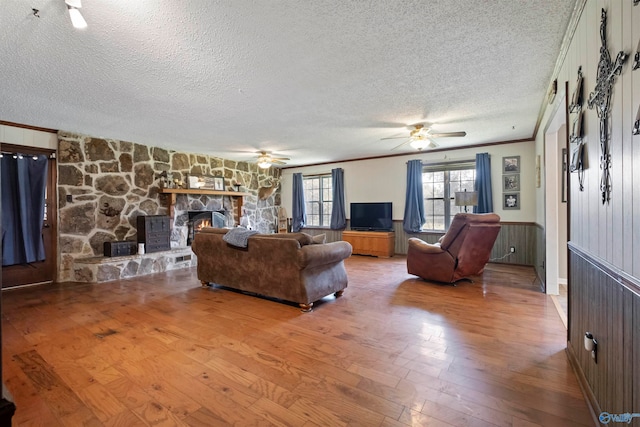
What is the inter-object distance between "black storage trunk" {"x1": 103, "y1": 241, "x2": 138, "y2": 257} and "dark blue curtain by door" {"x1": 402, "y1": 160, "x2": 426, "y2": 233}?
17.9 feet

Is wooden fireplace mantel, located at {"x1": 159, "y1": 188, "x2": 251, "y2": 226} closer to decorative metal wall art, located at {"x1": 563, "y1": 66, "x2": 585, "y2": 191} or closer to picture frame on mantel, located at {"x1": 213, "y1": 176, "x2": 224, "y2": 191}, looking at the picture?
picture frame on mantel, located at {"x1": 213, "y1": 176, "x2": 224, "y2": 191}

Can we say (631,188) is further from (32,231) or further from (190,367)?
(32,231)

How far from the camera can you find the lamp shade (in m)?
5.26

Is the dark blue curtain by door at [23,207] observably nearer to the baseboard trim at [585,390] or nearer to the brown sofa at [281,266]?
the brown sofa at [281,266]

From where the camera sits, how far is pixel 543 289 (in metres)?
3.89

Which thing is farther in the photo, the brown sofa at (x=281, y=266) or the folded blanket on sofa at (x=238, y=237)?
the folded blanket on sofa at (x=238, y=237)

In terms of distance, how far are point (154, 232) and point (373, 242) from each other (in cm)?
443

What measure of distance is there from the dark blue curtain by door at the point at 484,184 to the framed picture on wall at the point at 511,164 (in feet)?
0.85

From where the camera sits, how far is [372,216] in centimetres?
725

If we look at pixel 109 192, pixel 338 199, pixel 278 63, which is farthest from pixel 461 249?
pixel 109 192

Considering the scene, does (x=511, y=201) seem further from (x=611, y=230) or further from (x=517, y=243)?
(x=611, y=230)

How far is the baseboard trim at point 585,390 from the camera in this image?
1.65 metres

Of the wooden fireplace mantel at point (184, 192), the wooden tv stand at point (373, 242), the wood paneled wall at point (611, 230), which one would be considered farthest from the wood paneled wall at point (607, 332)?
the wooden fireplace mantel at point (184, 192)

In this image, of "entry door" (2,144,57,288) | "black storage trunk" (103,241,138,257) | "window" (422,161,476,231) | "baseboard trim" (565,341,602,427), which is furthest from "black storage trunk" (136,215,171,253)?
"baseboard trim" (565,341,602,427)
